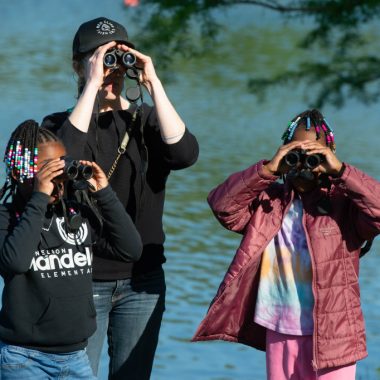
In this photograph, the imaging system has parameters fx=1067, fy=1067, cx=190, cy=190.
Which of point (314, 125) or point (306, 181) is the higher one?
point (314, 125)

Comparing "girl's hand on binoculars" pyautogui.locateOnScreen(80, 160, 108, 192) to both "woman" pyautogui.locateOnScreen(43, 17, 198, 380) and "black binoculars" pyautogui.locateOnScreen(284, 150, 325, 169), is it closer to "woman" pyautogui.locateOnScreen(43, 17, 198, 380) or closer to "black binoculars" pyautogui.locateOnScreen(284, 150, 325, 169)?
"woman" pyautogui.locateOnScreen(43, 17, 198, 380)

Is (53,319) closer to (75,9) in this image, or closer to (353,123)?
(353,123)

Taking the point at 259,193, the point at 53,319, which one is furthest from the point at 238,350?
the point at 53,319

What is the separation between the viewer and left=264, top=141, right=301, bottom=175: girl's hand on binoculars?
11.4 feet

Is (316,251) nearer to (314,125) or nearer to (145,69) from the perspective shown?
(314,125)

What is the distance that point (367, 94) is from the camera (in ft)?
18.6

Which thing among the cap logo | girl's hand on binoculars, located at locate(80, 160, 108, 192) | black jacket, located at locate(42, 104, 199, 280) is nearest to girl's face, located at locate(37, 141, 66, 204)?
girl's hand on binoculars, located at locate(80, 160, 108, 192)

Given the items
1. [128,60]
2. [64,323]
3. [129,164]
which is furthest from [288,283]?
[128,60]

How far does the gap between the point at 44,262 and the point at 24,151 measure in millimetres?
344

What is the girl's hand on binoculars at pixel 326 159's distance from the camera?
3432 mm

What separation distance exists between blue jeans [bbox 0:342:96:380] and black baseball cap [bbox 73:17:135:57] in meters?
1.04

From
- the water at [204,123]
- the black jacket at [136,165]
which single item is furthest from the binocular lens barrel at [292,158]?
the water at [204,123]

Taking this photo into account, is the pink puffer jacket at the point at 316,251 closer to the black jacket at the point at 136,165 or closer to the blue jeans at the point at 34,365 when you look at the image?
the black jacket at the point at 136,165

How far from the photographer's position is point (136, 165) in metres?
3.53
